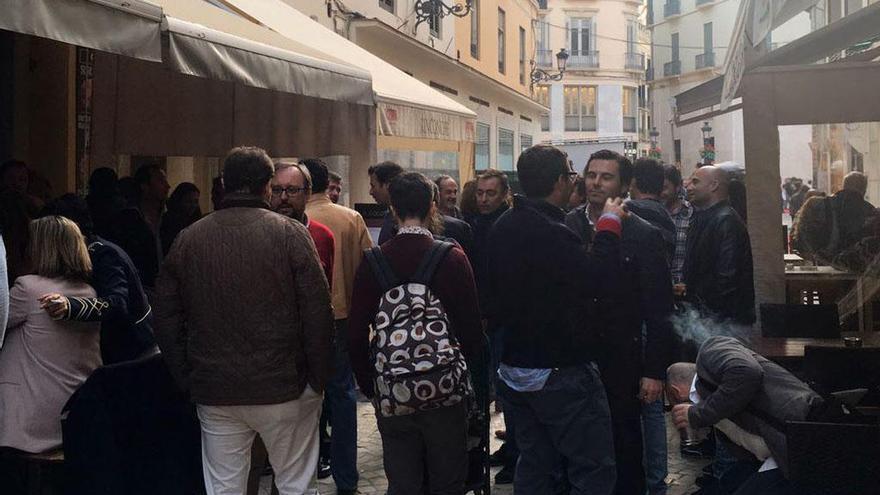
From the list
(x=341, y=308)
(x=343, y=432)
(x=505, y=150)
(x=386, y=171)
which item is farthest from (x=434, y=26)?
(x=343, y=432)

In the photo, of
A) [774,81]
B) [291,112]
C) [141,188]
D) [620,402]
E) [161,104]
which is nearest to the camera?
[620,402]

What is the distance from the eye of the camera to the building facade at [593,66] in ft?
200

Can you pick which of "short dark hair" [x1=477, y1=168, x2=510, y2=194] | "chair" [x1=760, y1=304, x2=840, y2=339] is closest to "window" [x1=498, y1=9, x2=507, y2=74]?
"short dark hair" [x1=477, y1=168, x2=510, y2=194]

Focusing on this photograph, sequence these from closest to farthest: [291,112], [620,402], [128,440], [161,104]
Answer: [128,440]
[620,402]
[161,104]
[291,112]

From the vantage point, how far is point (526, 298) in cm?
424

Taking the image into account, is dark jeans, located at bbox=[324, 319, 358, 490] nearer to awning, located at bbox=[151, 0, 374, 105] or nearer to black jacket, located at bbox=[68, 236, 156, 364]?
black jacket, located at bbox=[68, 236, 156, 364]

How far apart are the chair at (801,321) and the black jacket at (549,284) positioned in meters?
1.85

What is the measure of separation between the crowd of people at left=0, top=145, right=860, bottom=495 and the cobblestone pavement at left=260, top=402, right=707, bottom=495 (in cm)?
127

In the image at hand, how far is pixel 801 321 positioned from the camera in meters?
5.67

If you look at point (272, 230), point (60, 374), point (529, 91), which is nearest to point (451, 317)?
point (272, 230)

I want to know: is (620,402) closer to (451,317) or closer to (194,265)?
(451,317)

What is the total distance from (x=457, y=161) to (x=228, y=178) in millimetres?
7148

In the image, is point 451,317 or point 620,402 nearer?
point 451,317

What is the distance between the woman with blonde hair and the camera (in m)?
4.45
